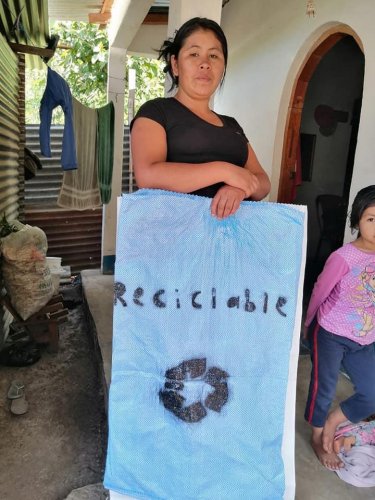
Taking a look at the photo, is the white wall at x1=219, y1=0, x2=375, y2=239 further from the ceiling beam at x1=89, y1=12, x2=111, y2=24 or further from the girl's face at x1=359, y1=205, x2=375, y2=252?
the ceiling beam at x1=89, y1=12, x2=111, y2=24

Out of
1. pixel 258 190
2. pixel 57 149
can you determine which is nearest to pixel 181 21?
pixel 258 190

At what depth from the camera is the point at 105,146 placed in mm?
4875

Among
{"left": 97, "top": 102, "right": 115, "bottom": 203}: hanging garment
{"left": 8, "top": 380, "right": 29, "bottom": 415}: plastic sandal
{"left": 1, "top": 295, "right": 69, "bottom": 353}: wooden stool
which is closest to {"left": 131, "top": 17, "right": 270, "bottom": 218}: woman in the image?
{"left": 8, "top": 380, "right": 29, "bottom": 415}: plastic sandal

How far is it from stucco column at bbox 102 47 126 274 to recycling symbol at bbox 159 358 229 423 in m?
4.05

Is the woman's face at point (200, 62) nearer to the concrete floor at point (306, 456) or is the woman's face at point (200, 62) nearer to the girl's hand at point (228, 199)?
the girl's hand at point (228, 199)

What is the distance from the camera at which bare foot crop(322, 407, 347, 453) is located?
2119 millimetres

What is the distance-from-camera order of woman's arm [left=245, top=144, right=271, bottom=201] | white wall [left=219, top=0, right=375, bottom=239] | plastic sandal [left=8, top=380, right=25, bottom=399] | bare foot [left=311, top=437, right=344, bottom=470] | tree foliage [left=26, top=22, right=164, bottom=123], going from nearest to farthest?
woman's arm [left=245, top=144, right=271, bottom=201], bare foot [left=311, top=437, right=344, bottom=470], plastic sandal [left=8, top=380, right=25, bottom=399], white wall [left=219, top=0, right=375, bottom=239], tree foliage [left=26, top=22, right=164, bottom=123]

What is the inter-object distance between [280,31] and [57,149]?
12.7ft

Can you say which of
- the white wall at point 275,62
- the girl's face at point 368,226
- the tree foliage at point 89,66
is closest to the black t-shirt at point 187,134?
the girl's face at point 368,226

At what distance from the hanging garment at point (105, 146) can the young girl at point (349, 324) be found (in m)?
3.50

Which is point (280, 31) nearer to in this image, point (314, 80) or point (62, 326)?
point (314, 80)

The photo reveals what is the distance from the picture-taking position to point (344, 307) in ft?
6.56

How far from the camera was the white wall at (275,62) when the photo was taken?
3.00 meters

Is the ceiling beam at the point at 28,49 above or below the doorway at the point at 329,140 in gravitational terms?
above
